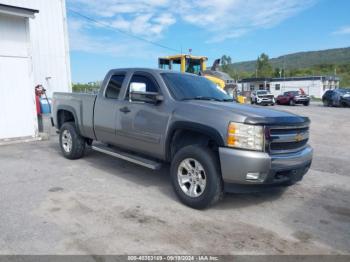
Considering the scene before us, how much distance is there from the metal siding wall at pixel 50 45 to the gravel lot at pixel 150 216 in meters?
7.64

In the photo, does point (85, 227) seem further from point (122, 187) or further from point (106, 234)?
point (122, 187)

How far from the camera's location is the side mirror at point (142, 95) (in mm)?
5074

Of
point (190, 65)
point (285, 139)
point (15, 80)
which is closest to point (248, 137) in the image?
point (285, 139)

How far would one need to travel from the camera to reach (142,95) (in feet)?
17.1

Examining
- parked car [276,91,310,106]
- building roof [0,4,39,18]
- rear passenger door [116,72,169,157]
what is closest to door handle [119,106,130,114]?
rear passenger door [116,72,169,157]

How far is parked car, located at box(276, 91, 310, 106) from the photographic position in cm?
3300

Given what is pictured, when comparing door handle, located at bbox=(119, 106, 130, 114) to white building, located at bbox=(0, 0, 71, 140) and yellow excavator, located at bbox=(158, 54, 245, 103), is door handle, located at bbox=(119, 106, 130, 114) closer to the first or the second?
white building, located at bbox=(0, 0, 71, 140)

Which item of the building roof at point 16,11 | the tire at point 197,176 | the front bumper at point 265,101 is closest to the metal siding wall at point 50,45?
the building roof at point 16,11

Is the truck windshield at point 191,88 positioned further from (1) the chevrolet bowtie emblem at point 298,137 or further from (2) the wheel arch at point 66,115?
(2) the wheel arch at point 66,115

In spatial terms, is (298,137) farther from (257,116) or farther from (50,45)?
(50,45)

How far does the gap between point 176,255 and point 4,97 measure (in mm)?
7931

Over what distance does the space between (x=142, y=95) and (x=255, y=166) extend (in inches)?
84.6

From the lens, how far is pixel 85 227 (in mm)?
3934

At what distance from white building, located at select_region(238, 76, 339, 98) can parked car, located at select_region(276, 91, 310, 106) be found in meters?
23.4
